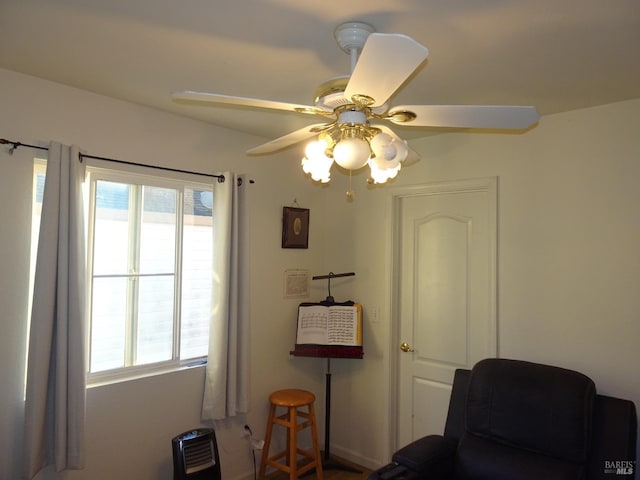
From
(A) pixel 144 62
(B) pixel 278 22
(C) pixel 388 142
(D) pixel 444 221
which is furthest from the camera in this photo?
(D) pixel 444 221

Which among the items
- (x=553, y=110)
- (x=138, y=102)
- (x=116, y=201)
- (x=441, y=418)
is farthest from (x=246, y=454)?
(x=553, y=110)

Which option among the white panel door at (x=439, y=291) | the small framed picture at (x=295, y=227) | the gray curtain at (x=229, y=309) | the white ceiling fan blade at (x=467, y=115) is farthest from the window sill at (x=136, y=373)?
the white ceiling fan blade at (x=467, y=115)

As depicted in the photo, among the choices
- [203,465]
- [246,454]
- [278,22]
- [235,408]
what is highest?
[278,22]

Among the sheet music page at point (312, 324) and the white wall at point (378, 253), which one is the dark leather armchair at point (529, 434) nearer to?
the white wall at point (378, 253)

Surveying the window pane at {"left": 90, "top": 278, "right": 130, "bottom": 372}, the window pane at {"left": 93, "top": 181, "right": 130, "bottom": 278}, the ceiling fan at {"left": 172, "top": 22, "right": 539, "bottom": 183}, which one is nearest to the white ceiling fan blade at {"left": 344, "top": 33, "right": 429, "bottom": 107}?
the ceiling fan at {"left": 172, "top": 22, "right": 539, "bottom": 183}

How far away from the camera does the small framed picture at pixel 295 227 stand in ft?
10.9

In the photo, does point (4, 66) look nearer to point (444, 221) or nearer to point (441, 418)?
point (444, 221)

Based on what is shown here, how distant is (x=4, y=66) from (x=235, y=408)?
7.56ft

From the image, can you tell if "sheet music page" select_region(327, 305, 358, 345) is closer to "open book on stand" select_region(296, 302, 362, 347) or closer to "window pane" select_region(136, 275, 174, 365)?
"open book on stand" select_region(296, 302, 362, 347)

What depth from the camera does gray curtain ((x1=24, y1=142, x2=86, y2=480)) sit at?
81.5 inches

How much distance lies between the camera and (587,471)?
2053mm

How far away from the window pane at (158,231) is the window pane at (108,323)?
7.5 inches

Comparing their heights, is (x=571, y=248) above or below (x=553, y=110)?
below

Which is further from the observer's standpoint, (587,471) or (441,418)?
(441,418)
